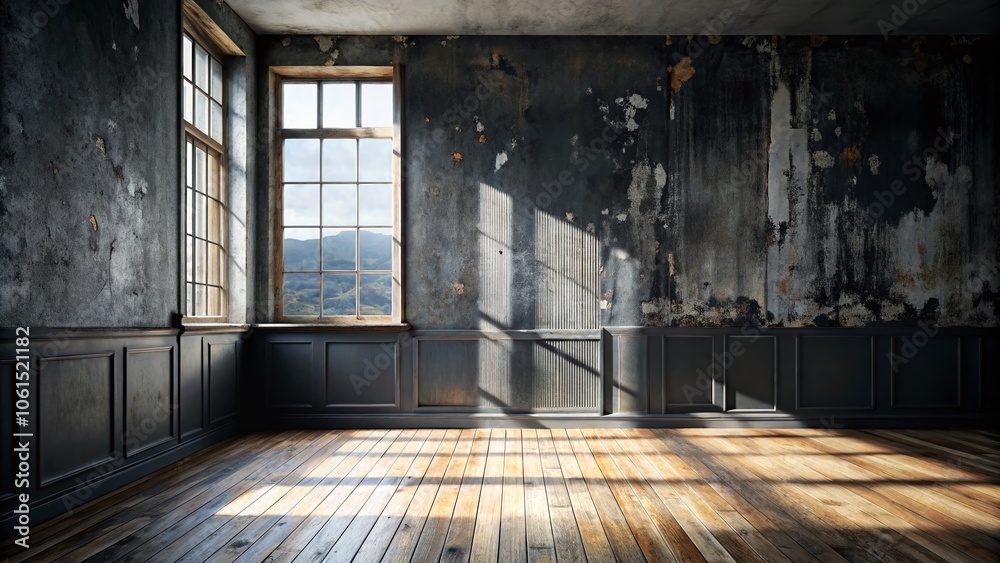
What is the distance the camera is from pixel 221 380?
4387 millimetres

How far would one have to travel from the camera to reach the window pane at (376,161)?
5.11 m

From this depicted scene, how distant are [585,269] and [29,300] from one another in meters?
3.65

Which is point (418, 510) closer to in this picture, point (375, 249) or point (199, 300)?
point (199, 300)

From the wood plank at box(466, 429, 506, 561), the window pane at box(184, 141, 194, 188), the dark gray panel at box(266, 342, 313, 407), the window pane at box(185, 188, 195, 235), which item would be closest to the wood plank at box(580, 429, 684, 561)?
the wood plank at box(466, 429, 506, 561)

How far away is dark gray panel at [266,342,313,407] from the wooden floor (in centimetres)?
50

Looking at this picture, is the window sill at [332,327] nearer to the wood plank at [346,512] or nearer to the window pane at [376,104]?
the wood plank at [346,512]

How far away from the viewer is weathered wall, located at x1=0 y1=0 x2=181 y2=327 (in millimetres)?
2568

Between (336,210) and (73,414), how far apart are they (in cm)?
265

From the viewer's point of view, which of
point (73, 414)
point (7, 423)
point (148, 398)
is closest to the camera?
point (7, 423)

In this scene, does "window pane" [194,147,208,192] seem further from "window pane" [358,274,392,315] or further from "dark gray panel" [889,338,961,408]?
"dark gray panel" [889,338,961,408]

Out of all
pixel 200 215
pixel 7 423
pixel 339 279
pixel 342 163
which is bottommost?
pixel 7 423

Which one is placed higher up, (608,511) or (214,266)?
(214,266)

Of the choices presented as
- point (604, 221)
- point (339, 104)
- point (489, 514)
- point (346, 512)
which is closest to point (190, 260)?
point (339, 104)

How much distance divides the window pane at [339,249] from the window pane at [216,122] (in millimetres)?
1101
